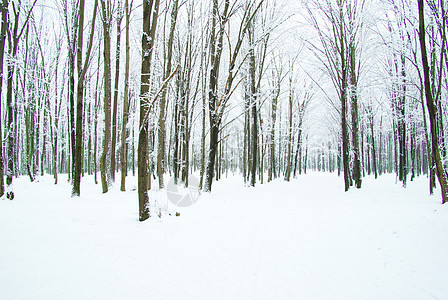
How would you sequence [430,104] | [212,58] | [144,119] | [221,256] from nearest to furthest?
[221,256] → [144,119] → [430,104] → [212,58]

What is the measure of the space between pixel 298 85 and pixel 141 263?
19.6 meters

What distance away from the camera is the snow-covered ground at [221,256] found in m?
2.62

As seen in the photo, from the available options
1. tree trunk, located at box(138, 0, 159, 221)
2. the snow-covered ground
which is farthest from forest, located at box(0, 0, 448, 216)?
the snow-covered ground

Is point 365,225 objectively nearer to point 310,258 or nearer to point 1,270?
point 310,258

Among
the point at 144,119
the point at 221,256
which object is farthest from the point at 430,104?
the point at 144,119

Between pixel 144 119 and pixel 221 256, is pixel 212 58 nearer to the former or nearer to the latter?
pixel 144 119

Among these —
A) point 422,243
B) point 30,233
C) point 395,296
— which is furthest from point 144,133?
point 422,243

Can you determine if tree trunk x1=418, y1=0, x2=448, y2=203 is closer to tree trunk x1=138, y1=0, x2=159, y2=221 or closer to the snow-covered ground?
the snow-covered ground

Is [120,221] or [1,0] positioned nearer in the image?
[120,221]

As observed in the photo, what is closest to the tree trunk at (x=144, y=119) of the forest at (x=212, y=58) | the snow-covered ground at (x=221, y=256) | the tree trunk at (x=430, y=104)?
the forest at (x=212, y=58)

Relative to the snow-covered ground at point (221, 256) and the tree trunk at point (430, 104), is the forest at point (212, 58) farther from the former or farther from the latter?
the snow-covered ground at point (221, 256)

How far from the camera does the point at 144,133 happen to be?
519 cm

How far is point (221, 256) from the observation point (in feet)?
11.9

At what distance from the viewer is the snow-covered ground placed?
262cm
